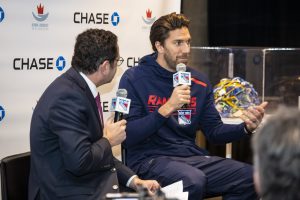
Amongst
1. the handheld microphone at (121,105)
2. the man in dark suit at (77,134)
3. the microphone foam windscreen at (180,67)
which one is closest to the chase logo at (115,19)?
the microphone foam windscreen at (180,67)

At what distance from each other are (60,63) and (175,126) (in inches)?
40.2

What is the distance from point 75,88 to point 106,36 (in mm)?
355

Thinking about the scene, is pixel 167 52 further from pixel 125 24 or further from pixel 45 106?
pixel 45 106

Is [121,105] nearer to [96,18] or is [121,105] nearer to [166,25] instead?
[166,25]

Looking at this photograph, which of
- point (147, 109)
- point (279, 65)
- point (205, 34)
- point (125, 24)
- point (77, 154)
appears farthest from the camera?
point (205, 34)

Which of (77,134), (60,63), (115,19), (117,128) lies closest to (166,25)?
(115,19)

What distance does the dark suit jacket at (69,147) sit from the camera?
223 cm

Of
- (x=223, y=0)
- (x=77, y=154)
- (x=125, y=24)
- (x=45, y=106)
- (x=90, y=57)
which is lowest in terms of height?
(x=77, y=154)

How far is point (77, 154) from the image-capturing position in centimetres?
222

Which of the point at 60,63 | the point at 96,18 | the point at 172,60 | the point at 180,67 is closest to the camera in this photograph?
the point at 180,67

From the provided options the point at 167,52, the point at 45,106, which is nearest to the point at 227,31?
the point at 167,52

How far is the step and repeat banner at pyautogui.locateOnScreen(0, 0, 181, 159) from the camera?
3.40m

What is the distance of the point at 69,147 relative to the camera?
7.28ft

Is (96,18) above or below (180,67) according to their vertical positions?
above
